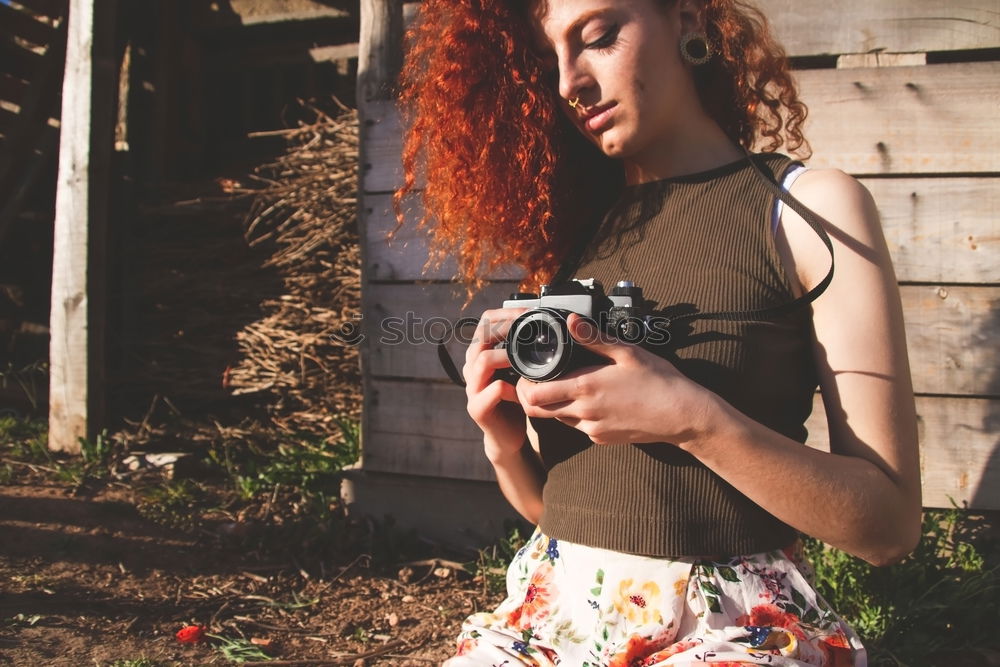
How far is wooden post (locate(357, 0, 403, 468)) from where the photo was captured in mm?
3211

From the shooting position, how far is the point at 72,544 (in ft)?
10.1

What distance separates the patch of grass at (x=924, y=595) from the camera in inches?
87.8

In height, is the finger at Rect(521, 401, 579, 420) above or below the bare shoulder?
below

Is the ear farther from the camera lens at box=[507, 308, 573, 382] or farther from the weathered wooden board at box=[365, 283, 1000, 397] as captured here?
the weathered wooden board at box=[365, 283, 1000, 397]

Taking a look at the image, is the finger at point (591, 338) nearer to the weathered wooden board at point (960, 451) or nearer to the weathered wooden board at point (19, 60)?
the weathered wooden board at point (960, 451)

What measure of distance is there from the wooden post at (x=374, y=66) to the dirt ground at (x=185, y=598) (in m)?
1.21

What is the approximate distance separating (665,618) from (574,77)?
3.24ft

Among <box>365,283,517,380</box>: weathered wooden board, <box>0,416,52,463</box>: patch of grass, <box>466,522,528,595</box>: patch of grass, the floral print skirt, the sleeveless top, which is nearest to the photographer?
the floral print skirt

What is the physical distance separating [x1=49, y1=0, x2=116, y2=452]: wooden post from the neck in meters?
3.80

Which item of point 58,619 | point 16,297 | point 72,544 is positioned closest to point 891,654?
point 58,619

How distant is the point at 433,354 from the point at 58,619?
64.7 inches

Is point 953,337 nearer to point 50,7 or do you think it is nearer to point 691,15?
point 691,15

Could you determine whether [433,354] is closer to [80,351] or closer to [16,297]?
[80,351]

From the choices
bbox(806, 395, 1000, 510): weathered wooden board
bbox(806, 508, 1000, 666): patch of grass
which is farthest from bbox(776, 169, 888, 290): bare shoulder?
bbox(806, 395, 1000, 510): weathered wooden board
